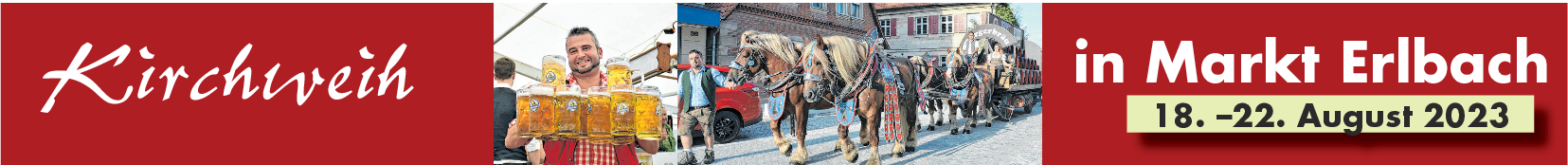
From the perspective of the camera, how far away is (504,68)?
19.5 ft

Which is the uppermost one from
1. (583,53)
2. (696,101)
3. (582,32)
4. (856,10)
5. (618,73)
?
(856,10)

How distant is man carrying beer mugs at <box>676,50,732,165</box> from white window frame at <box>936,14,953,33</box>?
1922 mm

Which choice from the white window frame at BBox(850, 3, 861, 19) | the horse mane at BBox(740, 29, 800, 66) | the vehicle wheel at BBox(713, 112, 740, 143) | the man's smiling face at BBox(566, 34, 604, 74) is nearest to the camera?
the man's smiling face at BBox(566, 34, 604, 74)

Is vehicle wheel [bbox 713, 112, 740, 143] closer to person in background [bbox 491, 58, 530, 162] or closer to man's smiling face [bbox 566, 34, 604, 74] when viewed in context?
man's smiling face [bbox 566, 34, 604, 74]

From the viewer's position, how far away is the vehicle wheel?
752 centimetres

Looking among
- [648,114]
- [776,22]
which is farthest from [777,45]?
[648,114]

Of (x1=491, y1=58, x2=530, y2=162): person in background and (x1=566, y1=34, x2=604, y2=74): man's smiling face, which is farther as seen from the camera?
(x1=566, y1=34, x2=604, y2=74): man's smiling face

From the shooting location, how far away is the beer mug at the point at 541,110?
4441 mm

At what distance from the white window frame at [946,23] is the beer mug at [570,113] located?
12.3ft

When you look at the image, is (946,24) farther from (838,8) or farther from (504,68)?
(504,68)

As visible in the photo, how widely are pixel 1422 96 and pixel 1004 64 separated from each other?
459 centimetres

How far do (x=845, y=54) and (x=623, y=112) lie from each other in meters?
2.35

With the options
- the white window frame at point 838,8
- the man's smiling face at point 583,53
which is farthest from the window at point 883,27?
the man's smiling face at point 583,53

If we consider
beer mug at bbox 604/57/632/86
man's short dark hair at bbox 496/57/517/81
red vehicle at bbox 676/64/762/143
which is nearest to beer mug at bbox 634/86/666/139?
beer mug at bbox 604/57/632/86
